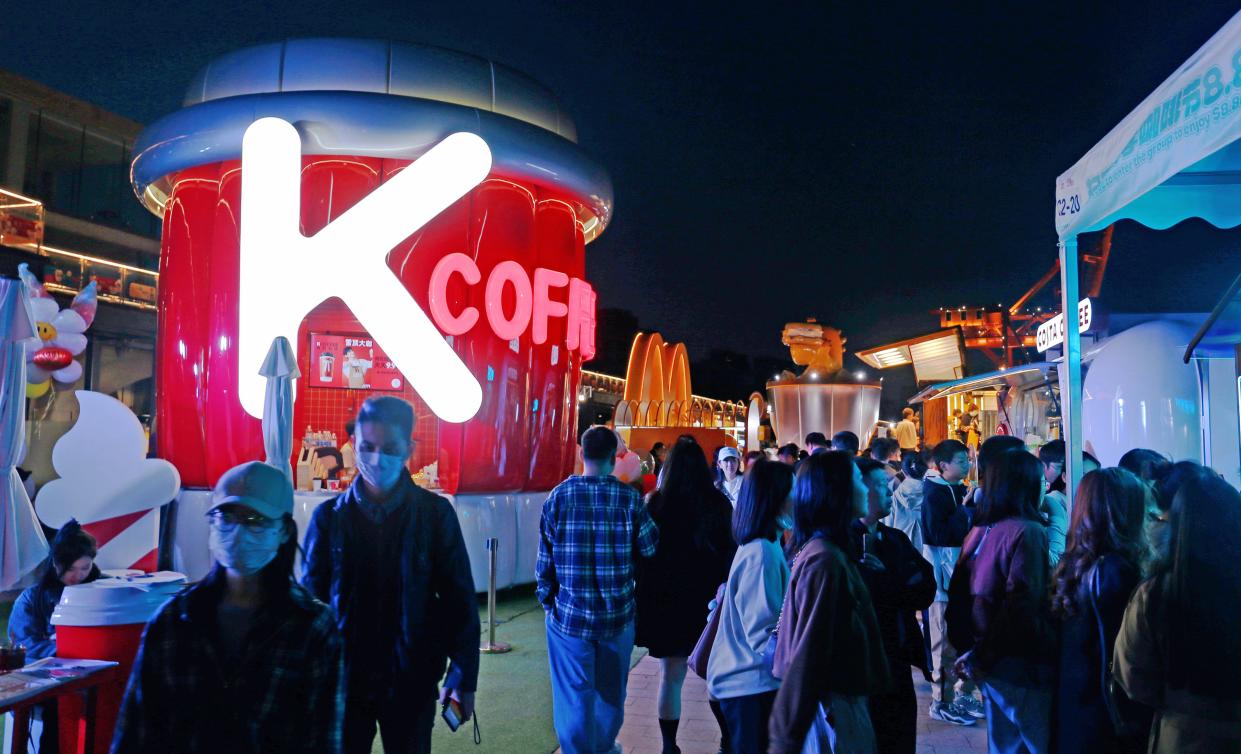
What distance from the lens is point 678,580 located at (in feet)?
16.4

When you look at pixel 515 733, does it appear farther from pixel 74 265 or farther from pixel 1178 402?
pixel 74 265

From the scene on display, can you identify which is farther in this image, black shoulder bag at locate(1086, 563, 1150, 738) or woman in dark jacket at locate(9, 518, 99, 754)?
woman in dark jacket at locate(9, 518, 99, 754)

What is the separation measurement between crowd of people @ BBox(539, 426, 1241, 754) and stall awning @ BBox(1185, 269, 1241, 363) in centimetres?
226

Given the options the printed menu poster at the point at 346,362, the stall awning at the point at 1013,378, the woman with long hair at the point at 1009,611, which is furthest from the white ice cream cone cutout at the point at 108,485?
the stall awning at the point at 1013,378

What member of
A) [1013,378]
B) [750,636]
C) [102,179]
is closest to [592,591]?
[750,636]

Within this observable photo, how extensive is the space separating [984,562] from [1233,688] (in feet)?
3.96

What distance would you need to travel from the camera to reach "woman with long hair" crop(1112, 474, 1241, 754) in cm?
259

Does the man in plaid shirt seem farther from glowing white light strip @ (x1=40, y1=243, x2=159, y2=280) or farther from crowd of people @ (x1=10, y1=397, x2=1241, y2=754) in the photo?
glowing white light strip @ (x1=40, y1=243, x2=159, y2=280)

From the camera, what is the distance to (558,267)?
10703 mm

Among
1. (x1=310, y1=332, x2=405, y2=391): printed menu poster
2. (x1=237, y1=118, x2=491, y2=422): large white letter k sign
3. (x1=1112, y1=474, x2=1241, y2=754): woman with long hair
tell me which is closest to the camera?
(x1=1112, y1=474, x2=1241, y2=754): woman with long hair

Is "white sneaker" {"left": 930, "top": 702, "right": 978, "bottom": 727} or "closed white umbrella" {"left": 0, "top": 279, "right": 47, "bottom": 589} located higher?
"closed white umbrella" {"left": 0, "top": 279, "right": 47, "bottom": 589}

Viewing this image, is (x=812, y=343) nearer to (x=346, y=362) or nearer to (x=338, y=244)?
(x=346, y=362)

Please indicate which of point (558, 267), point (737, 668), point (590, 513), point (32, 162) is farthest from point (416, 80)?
point (32, 162)

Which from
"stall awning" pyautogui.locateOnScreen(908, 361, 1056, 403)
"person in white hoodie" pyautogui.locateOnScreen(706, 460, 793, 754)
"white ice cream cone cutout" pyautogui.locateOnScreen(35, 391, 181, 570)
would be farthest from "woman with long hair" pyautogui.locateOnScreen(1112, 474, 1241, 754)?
"stall awning" pyautogui.locateOnScreen(908, 361, 1056, 403)
